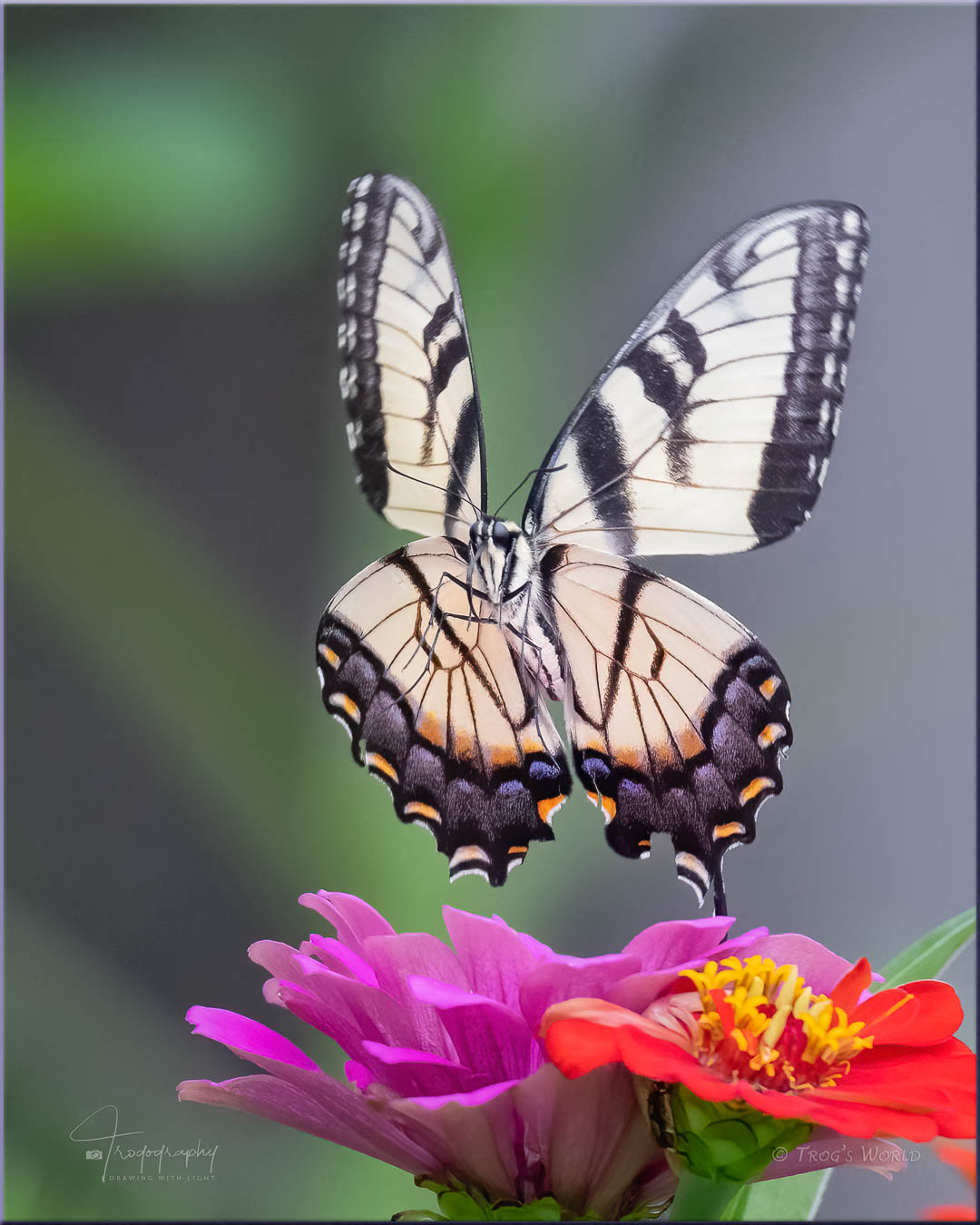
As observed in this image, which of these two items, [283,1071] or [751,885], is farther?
[751,885]

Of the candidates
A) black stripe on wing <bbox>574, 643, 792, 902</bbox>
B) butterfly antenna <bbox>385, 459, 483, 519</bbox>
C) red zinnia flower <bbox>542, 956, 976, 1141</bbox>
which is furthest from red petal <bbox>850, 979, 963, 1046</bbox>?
butterfly antenna <bbox>385, 459, 483, 519</bbox>

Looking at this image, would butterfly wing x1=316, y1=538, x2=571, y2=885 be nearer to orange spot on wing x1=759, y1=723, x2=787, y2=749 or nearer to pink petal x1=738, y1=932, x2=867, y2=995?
orange spot on wing x1=759, y1=723, x2=787, y2=749

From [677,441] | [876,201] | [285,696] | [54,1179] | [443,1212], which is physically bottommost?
[54,1179]

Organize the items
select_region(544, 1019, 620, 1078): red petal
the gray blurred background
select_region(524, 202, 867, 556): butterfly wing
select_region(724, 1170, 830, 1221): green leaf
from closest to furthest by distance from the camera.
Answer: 1. select_region(544, 1019, 620, 1078): red petal
2. select_region(724, 1170, 830, 1221): green leaf
3. select_region(524, 202, 867, 556): butterfly wing
4. the gray blurred background

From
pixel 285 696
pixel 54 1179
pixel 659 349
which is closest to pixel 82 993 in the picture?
pixel 54 1179

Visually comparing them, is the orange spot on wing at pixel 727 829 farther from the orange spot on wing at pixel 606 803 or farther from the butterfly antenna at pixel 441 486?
the butterfly antenna at pixel 441 486

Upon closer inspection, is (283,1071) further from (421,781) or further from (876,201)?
(876,201)

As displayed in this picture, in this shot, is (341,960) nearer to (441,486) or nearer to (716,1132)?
(716,1132)
